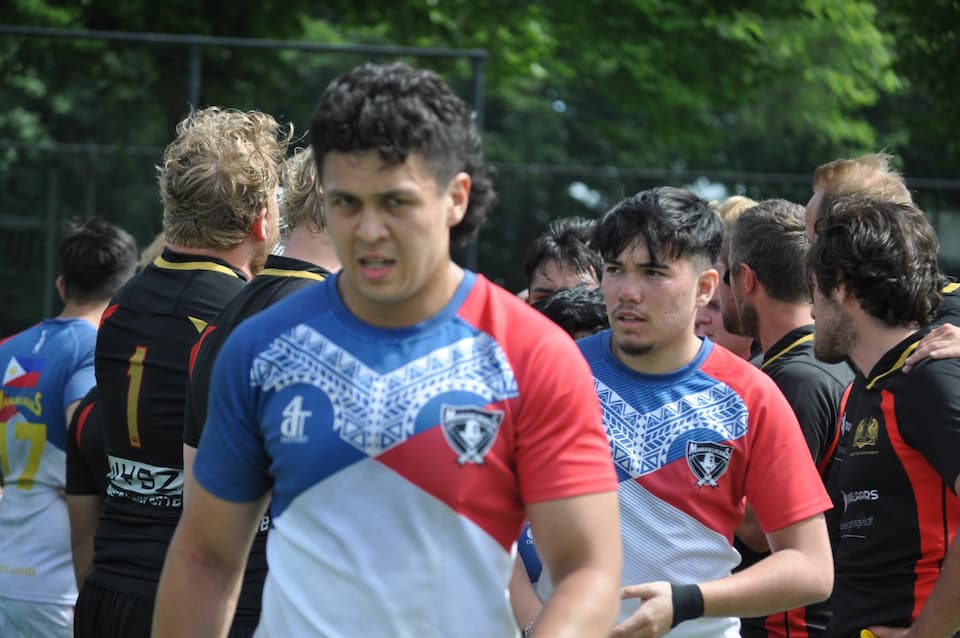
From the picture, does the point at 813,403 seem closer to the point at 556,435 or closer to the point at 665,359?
the point at 665,359

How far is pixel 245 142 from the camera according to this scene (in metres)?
3.71

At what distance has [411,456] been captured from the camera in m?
2.24

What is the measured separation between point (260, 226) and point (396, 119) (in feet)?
5.40

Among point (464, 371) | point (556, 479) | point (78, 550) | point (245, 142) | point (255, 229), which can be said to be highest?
point (245, 142)

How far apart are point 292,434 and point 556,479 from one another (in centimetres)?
50

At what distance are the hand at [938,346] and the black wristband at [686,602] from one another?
987 millimetres

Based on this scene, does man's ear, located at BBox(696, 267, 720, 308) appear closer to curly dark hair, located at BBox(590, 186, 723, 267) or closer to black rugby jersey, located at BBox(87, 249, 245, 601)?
curly dark hair, located at BBox(590, 186, 723, 267)

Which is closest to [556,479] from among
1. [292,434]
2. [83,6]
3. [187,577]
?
[292,434]

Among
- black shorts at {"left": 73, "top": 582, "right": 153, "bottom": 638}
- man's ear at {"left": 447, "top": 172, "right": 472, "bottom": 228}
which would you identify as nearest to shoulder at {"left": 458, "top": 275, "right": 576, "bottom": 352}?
man's ear at {"left": 447, "top": 172, "right": 472, "bottom": 228}

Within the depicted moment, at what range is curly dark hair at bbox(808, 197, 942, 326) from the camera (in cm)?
352

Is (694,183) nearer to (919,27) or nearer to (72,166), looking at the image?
(919,27)

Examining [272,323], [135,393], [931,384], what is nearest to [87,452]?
[135,393]

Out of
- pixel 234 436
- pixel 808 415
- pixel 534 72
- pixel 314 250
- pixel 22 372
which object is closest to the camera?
pixel 234 436

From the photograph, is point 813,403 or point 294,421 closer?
point 294,421
